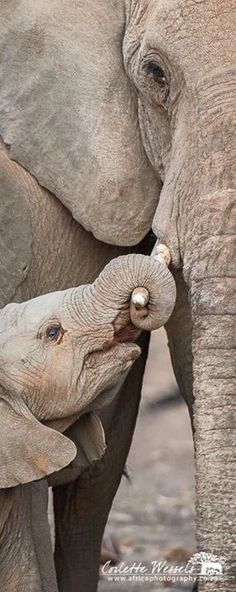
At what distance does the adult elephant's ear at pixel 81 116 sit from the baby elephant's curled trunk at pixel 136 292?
615 mm

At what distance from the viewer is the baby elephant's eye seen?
18.7ft

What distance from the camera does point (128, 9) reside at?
244 inches

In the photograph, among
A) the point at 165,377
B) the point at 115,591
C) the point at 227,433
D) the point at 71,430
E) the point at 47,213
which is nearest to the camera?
the point at 227,433

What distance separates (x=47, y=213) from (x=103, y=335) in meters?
0.76

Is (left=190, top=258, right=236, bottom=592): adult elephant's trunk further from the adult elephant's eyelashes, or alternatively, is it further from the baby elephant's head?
the adult elephant's eyelashes

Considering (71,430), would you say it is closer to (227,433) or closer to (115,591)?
Result: (227,433)

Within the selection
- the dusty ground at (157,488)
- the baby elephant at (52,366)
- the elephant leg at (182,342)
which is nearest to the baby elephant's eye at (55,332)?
the baby elephant at (52,366)

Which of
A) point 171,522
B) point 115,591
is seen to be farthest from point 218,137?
point 171,522

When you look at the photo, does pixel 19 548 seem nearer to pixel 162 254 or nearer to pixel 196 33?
pixel 162 254

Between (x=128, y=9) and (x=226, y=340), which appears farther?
(x=128, y=9)

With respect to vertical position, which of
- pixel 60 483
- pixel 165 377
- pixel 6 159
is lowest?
pixel 165 377

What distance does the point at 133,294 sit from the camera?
5.55 metres

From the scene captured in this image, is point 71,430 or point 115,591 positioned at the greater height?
point 71,430

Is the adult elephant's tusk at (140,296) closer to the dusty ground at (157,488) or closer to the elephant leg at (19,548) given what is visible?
the elephant leg at (19,548)
